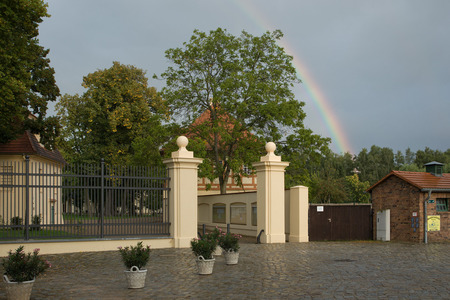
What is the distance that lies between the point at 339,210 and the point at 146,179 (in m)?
9.20

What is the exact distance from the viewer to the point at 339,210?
70.6ft

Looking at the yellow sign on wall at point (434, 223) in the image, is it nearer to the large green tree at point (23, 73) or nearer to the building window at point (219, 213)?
the building window at point (219, 213)

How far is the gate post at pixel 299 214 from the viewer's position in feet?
64.6

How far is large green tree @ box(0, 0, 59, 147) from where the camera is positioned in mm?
16281

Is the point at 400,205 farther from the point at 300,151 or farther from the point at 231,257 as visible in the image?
the point at 231,257

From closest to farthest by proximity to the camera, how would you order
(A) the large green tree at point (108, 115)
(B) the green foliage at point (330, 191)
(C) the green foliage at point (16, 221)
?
(C) the green foliage at point (16, 221)
(A) the large green tree at point (108, 115)
(B) the green foliage at point (330, 191)

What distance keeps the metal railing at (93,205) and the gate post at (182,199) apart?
0.26 m

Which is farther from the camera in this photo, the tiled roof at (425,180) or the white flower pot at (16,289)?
the tiled roof at (425,180)

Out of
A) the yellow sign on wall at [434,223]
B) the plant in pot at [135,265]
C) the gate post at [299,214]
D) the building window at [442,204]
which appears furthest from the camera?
the building window at [442,204]

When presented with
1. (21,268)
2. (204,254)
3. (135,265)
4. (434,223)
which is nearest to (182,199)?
(204,254)

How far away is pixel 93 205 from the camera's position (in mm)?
15328

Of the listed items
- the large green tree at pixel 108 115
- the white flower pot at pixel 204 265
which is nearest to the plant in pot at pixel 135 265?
the white flower pot at pixel 204 265

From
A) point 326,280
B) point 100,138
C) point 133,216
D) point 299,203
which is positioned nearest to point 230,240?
point 326,280

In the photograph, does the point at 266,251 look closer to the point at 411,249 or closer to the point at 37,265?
the point at 411,249
